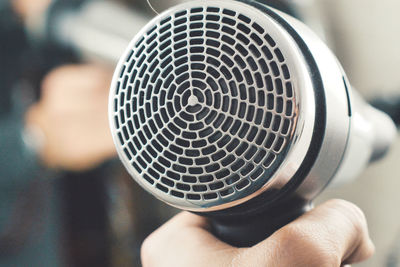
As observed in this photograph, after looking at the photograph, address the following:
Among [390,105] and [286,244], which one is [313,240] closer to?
[286,244]

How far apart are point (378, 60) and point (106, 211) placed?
1.10 meters

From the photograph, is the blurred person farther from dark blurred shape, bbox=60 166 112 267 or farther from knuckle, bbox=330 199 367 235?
knuckle, bbox=330 199 367 235

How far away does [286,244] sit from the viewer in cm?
41

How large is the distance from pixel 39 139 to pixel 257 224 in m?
1.11

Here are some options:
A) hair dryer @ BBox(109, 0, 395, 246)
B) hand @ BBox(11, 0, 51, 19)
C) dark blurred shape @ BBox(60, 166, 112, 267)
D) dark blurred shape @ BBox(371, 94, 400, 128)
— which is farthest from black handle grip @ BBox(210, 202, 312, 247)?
dark blurred shape @ BBox(60, 166, 112, 267)

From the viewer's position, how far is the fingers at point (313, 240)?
41 cm

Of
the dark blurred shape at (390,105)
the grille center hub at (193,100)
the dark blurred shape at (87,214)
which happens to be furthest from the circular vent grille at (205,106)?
the dark blurred shape at (87,214)

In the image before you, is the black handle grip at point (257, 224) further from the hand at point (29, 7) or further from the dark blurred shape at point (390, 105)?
the hand at point (29, 7)

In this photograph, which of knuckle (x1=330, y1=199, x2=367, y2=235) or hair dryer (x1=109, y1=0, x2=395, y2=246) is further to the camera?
knuckle (x1=330, y1=199, x2=367, y2=235)

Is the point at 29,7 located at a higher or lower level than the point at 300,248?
higher

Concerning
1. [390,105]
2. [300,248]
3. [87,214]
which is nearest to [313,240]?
[300,248]

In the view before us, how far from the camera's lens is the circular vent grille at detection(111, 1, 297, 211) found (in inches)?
13.8

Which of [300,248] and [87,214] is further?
[87,214]

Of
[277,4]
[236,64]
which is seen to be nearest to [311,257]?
[236,64]
